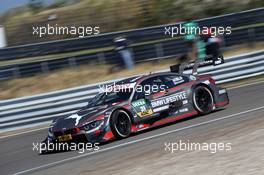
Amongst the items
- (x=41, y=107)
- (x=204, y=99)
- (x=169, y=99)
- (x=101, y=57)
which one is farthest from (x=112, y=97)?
(x=101, y=57)

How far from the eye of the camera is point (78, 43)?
2520cm

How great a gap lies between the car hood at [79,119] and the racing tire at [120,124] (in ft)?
0.83

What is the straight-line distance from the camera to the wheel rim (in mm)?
11797

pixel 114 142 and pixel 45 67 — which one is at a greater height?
pixel 45 67

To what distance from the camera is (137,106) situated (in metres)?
12.3

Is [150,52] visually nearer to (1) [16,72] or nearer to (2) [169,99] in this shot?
(1) [16,72]

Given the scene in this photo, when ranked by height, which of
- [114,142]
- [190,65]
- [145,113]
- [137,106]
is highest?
[190,65]

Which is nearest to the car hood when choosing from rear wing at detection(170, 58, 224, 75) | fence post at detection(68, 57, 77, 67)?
rear wing at detection(170, 58, 224, 75)

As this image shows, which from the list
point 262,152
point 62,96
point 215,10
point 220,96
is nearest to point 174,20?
point 215,10

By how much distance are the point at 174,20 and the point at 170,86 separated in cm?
1707

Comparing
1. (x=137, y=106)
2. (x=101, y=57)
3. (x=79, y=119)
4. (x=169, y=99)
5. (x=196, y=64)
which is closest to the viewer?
(x=79, y=119)

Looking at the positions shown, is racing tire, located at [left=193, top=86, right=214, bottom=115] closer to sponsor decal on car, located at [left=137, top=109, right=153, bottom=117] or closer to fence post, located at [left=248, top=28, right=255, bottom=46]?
sponsor decal on car, located at [left=137, top=109, right=153, bottom=117]

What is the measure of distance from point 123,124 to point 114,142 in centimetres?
40

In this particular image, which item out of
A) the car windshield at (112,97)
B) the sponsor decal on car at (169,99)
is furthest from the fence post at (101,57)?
the car windshield at (112,97)
